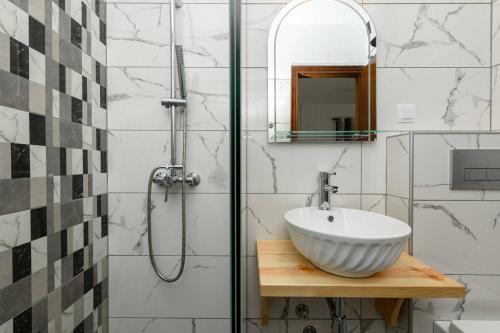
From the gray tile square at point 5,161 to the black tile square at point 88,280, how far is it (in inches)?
17.8

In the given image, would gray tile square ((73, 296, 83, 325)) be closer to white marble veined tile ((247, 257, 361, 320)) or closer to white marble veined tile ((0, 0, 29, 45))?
white marble veined tile ((247, 257, 361, 320))

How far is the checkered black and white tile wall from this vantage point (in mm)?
662

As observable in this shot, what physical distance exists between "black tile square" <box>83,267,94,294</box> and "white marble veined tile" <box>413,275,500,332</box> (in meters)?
1.23

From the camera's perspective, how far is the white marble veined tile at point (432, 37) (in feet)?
3.88

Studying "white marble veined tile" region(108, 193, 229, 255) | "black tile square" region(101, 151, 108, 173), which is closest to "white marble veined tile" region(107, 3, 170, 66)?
"black tile square" region(101, 151, 108, 173)

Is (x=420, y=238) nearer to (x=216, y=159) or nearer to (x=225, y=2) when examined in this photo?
(x=216, y=159)

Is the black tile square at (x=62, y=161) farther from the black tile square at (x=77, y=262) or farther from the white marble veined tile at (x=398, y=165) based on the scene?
the white marble veined tile at (x=398, y=165)

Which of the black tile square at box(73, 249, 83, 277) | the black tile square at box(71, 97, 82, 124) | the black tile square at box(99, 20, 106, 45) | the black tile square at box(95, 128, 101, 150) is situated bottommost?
the black tile square at box(73, 249, 83, 277)

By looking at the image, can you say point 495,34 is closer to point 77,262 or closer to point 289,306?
point 289,306

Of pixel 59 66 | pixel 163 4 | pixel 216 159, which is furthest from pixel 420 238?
pixel 59 66

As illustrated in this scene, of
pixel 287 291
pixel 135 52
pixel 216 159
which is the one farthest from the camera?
pixel 135 52

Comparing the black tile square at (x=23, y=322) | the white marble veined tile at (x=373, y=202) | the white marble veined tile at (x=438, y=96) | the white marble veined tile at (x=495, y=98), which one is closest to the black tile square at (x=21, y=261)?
the black tile square at (x=23, y=322)

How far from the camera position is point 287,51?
1179 millimetres

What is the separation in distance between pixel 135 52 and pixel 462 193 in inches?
53.3
